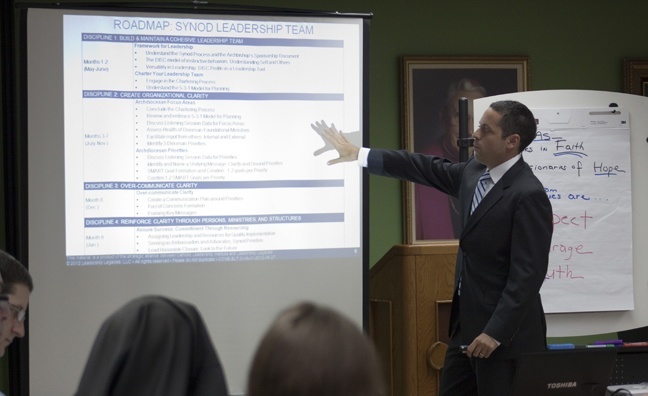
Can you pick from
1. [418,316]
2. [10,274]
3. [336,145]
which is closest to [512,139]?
[336,145]

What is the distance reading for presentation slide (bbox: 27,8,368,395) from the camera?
3574mm

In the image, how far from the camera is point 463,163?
3793mm

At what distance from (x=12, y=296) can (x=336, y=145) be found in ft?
5.84

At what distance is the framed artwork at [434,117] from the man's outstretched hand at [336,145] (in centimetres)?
158

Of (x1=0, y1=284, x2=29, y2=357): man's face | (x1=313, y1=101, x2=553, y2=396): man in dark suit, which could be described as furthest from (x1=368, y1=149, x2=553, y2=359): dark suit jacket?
(x1=0, y1=284, x2=29, y2=357): man's face

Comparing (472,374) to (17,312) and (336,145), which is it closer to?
(336,145)

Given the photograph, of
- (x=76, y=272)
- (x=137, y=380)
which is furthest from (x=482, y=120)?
(x=137, y=380)

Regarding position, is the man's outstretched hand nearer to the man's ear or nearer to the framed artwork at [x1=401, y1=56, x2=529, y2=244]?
the man's ear

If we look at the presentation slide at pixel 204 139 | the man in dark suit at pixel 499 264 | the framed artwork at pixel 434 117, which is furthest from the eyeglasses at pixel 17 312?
the framed artwork at pixel 434 117

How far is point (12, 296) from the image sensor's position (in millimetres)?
2316

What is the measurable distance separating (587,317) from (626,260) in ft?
1.07

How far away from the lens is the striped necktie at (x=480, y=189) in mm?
3521

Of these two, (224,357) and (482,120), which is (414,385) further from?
(482,120)

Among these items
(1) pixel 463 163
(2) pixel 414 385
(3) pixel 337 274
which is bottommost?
(2) pixel 414 385
